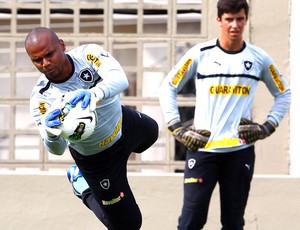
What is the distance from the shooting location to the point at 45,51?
19.6ft

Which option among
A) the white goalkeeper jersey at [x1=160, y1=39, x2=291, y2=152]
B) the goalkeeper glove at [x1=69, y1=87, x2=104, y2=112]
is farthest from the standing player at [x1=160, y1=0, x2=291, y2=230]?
the goalkeeper glove at [x1=69, y1=87, x2=104, y2=112]

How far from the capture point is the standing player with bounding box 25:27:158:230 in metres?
6.01

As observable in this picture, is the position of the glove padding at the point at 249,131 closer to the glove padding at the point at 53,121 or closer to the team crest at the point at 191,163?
the team crest at the point at 191,163

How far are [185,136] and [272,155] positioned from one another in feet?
8.14

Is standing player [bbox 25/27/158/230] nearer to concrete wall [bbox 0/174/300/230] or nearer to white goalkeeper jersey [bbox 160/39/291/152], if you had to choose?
white goalkeeper jersey [bbox 160/39/291/152]

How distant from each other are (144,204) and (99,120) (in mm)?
2659

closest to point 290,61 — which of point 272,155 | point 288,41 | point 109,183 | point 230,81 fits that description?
point 288,41

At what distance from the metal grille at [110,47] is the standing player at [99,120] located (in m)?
2.22

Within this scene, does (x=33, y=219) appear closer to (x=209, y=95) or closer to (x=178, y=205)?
(x=178, y=205)

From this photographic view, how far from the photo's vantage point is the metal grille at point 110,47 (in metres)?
9.54

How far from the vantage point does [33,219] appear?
30.1 feet

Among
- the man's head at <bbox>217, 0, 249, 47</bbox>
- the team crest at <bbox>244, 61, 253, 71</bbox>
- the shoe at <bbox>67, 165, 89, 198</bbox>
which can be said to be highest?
the man's head at <bbox>217, 0, 249, 47</bbox>

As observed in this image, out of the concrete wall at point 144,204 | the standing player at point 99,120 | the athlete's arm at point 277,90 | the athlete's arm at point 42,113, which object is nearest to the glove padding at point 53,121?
the standing player at point 99,120

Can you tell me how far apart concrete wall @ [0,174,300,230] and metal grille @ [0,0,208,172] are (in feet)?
1.50
